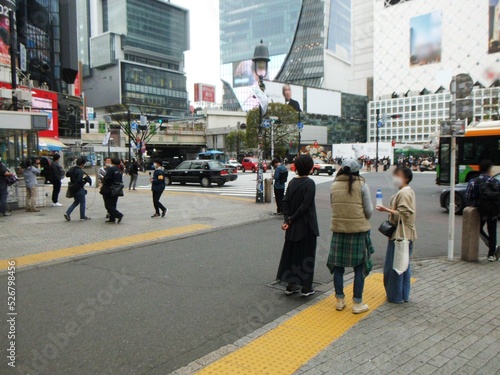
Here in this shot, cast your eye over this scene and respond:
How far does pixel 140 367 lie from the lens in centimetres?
338

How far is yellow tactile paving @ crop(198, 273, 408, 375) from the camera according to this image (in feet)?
11.1

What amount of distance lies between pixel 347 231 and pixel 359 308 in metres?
0.89

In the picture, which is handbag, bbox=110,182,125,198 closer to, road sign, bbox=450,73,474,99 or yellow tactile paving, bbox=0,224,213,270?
yellow tactile paving, bbox=0,224,213,270

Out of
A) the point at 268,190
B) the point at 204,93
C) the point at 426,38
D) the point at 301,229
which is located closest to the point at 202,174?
the point at 268,190

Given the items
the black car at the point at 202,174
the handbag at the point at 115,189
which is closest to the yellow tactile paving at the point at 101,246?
the handbag at the point at 115,189

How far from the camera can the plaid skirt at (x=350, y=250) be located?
4.45m

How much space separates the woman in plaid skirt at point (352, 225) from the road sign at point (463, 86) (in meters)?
3.55

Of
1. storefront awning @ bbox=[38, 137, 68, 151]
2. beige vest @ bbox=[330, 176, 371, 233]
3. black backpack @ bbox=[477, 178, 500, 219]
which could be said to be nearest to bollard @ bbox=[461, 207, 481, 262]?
black backpack @ bbox=[477, 178, 500, 219]

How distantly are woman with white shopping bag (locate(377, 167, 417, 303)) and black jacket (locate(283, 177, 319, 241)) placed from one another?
30.5 inches

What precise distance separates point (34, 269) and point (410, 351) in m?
5.58

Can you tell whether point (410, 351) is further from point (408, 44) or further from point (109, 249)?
point (408, 44)

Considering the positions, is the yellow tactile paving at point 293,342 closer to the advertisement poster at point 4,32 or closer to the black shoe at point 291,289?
the black shoe at point 291,289

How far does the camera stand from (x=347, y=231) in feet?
14.6

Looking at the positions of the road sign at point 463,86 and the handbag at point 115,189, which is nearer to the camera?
the road sign at point 463,86
